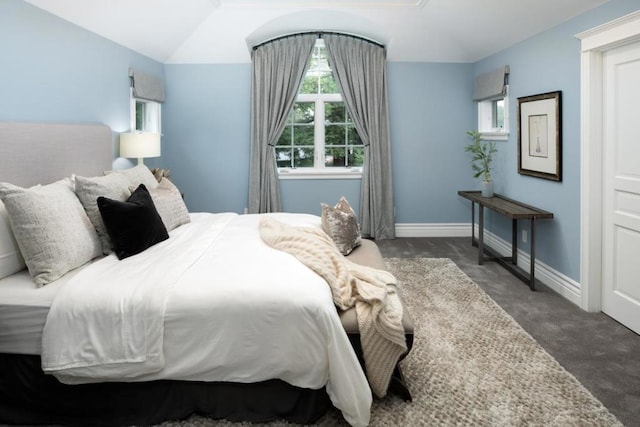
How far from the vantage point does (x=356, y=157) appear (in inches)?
250

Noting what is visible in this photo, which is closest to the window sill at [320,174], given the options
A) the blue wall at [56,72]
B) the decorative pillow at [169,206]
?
the blue wall at [56,72]

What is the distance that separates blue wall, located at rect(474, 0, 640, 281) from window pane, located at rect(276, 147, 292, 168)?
8.97ft

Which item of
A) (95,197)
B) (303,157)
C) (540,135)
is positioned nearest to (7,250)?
(95,197)

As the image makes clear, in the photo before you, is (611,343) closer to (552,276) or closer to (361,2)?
(552,276)

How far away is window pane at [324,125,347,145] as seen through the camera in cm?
626

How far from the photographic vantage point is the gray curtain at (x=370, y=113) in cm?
591

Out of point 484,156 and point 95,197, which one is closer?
point 95,197

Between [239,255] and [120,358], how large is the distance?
808 millimetres

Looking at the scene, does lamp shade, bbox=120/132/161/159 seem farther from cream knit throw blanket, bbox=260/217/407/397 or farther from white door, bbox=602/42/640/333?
white door, bbox=602/42/640/333

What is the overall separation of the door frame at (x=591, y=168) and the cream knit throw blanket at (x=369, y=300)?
1744 mm

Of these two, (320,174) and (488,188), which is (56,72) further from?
(488,188)

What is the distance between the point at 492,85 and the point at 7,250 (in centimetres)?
466

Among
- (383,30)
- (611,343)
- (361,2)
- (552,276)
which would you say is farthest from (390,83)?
(611,343)

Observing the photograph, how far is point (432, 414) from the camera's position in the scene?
217 cm
